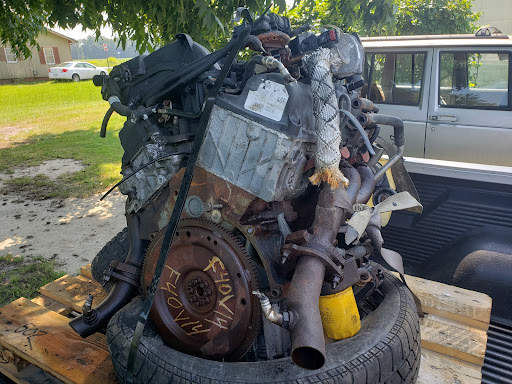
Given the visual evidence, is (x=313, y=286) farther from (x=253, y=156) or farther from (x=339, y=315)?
(x=253, y=156)

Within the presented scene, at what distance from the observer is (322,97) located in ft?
5.22

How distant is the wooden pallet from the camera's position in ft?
5.96

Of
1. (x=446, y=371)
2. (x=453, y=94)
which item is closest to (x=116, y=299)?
(x=446, y=371)

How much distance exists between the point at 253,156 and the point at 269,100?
0.71 feet

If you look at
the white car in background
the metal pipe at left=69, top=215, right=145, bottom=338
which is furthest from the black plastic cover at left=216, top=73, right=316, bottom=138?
the white car in background

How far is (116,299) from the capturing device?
75.2 inches

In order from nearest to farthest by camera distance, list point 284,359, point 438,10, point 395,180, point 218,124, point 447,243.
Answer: point 284,359
point 218,124
point 395,180
point 447,243
point 438,10

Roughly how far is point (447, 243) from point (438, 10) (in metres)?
5.84

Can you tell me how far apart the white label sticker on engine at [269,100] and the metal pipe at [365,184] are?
0.61 meters

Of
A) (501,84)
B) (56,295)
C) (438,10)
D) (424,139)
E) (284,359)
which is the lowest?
(56,295)

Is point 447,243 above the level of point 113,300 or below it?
below

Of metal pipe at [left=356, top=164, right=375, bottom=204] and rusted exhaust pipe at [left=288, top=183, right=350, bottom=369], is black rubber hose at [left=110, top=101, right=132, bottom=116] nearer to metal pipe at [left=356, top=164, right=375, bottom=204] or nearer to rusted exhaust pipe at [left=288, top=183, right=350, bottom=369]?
rusted exhaust pipe at [left=288, top=183, right=350, bottom=369]

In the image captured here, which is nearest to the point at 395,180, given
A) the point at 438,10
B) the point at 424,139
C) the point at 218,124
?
the point at 218,124

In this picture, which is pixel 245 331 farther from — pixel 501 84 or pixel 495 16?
pixel 495 16
